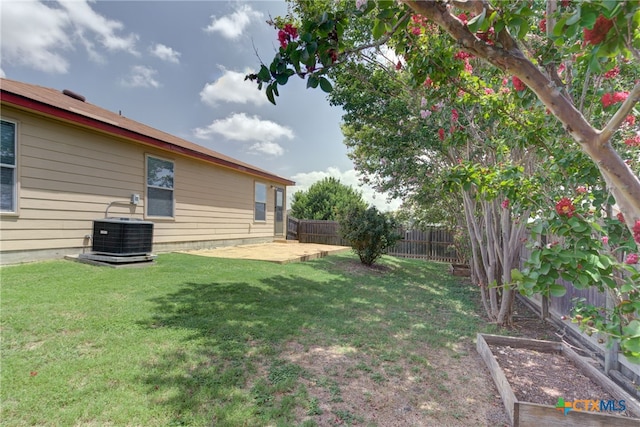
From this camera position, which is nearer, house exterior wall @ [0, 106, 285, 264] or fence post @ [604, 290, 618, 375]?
fence post @ [604, 290, 618, 375]

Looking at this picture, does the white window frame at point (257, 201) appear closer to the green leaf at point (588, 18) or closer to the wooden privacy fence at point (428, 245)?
the wooden privacy fence at point (428, 245)

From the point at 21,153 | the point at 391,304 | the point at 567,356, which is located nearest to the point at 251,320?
the point at 391,304

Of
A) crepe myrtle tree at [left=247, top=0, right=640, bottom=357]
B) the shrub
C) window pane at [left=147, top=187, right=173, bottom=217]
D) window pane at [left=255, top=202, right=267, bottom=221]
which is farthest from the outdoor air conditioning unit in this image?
window pane at [left=255, top=202, right=267, bottom=221]

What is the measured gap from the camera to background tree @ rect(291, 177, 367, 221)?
837 inches

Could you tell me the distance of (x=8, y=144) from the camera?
4.98 m

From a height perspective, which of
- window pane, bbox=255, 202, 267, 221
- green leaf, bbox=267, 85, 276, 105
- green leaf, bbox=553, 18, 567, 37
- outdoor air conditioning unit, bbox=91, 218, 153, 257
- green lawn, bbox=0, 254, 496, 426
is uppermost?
green leaf, bbox=553, 18, 567, 37

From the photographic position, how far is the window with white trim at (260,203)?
39.4 feet

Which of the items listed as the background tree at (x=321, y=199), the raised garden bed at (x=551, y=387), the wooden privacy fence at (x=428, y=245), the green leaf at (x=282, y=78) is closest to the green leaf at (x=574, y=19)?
the green leaf at (x=282, y=78)

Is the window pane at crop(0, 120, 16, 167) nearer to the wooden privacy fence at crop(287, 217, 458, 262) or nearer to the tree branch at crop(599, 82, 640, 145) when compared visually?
the tree branch at crop(599, 82, 640, 145)

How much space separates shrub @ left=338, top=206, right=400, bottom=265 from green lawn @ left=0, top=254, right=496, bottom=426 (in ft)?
8.55

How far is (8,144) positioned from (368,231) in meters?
7.57

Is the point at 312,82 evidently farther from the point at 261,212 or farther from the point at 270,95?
the point at 261,212

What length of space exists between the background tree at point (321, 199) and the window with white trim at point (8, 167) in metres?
16.6

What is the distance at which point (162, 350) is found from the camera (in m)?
2.74
